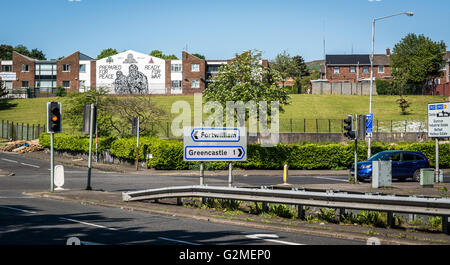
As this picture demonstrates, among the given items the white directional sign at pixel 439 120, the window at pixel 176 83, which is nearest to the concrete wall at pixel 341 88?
the window at pixel 176 83

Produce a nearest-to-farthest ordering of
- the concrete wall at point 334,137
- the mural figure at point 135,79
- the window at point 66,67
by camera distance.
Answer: the concrete wall at point 334,137 < the mural figure at point 135,79 < the window at point 66,67

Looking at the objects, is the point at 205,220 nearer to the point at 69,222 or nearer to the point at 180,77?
the point at 69,222

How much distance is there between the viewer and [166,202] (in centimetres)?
1753

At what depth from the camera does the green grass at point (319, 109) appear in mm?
59906

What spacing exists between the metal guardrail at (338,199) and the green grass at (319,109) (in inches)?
1649

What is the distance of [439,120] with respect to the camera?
26188 mm

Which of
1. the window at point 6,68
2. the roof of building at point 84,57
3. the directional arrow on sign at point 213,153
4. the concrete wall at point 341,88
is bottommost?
the directional arrow on sign at point 213,153

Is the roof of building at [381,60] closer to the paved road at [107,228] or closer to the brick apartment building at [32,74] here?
the brick apartment building at [32,74]

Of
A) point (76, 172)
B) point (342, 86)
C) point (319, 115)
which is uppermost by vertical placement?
point (342, 86)

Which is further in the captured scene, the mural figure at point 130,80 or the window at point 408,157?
the mural figure at point 130,80

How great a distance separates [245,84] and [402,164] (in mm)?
13555

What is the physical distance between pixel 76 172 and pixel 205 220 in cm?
2299

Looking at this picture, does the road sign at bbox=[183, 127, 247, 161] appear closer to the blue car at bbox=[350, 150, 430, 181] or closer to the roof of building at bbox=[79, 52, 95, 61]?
the blue car at bbox=[350, 150, 430, 181]
